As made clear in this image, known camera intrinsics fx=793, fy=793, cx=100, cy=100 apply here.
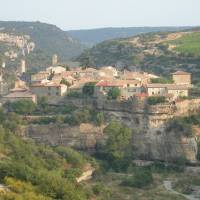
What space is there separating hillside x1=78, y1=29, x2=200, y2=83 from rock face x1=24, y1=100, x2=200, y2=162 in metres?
20.8

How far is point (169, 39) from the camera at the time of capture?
129750 millimetres

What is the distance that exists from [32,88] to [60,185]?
113 ft

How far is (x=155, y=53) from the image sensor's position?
116m

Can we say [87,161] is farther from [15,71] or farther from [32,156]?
[15,71]

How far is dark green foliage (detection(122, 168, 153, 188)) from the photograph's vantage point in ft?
199

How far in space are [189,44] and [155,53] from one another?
629cm

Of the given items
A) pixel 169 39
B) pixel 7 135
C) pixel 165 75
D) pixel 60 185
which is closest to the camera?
pixel 60 185

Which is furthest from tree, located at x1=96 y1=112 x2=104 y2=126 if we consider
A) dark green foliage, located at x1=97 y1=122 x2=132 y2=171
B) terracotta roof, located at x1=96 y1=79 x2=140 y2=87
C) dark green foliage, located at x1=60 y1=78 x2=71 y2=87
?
dark green foliage, located at x1=60 y1=78 x2=71 y2=87

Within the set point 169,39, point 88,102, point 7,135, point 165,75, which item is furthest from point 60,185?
point 169,39

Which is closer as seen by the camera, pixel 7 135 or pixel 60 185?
pixel 60 185

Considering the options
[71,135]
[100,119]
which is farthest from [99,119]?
[71,135]

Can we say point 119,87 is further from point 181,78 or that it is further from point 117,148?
point 181,78

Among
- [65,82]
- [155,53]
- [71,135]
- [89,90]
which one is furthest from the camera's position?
[155,53]

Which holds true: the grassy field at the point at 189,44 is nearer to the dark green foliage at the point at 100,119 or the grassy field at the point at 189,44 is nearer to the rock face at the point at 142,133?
the rock face at the point at 142,133
